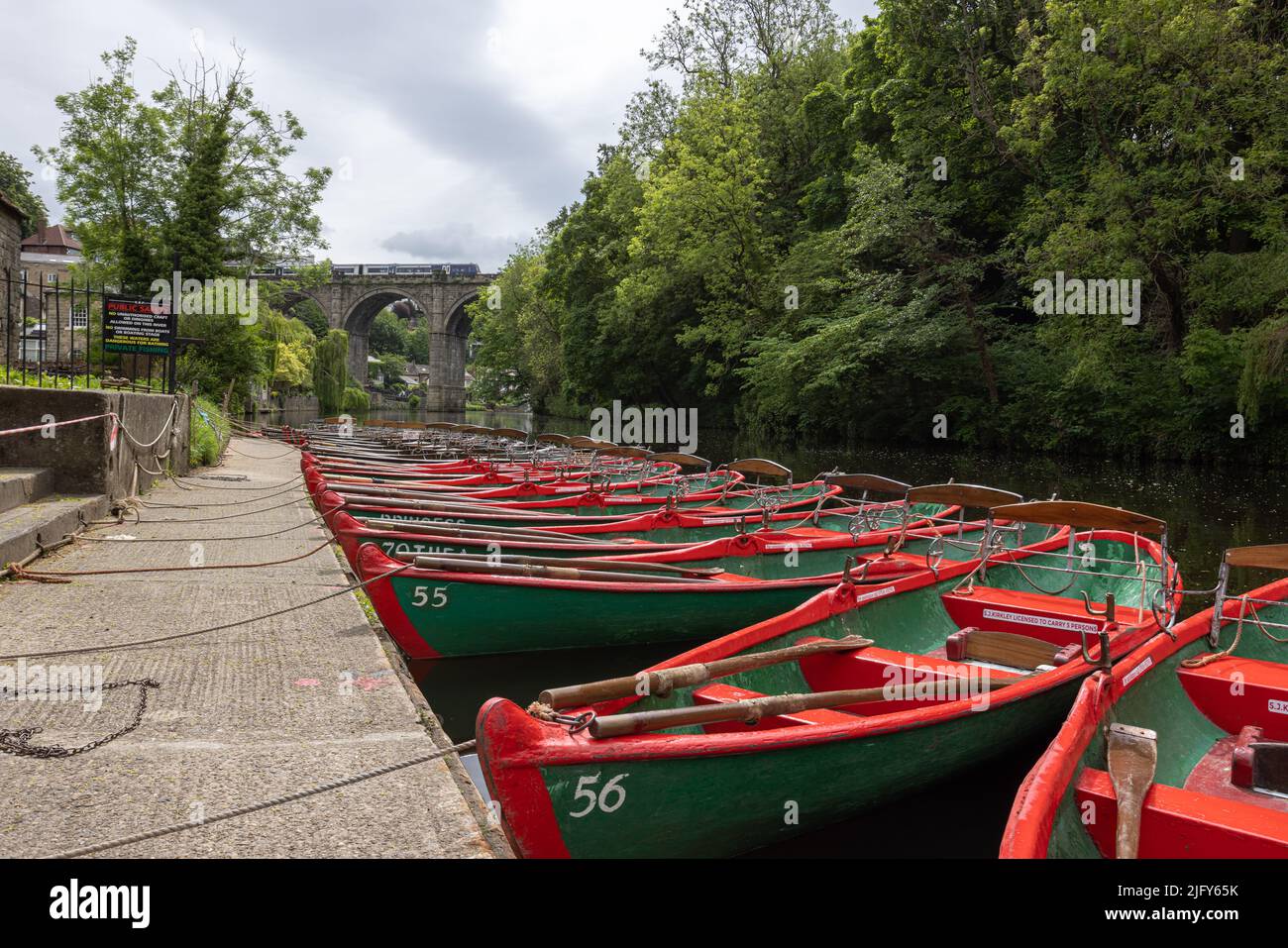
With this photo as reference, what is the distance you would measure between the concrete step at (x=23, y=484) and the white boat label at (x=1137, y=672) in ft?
27.8

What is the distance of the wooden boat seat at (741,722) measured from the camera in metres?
3.89

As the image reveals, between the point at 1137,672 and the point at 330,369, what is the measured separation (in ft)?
161

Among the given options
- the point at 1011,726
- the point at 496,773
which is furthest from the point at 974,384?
the point at 496,773

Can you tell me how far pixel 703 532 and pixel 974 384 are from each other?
19.6m

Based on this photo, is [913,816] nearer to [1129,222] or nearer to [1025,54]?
[1129,222]

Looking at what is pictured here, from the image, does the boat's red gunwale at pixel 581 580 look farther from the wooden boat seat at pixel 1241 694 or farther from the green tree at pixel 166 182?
the green tree at pixel 166 182

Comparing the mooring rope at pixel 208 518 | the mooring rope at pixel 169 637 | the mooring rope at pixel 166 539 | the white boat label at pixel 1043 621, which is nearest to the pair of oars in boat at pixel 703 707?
the white boat label at pixel 1043 621

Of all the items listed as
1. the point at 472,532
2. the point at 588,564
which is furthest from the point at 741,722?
the point at 472,532

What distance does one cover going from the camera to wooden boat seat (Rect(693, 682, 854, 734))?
3891mm

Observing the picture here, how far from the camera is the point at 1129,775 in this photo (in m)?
3.36

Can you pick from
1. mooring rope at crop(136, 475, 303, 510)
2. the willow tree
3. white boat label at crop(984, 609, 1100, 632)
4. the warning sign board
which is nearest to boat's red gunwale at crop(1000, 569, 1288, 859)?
white boat label at crop(984, 609, 1100, 632)

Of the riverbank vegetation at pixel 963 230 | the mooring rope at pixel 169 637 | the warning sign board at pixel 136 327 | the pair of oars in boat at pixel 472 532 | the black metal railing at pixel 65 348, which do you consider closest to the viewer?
the mooring rope at pixel 169 637

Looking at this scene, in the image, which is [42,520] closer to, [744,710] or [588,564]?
[588,564]

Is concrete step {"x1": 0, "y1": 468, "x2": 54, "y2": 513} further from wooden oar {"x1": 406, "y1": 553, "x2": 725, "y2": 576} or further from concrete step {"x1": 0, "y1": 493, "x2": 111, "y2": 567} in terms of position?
wooden oar {"x1": 406, "y1": 553, "x2": 725, "y2": 576}
